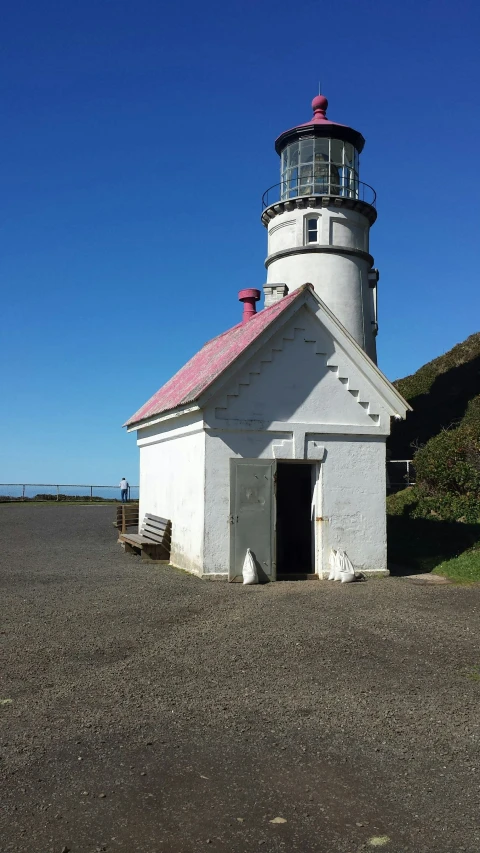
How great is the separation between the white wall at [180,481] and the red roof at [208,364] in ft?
1.50

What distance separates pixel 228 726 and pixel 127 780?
1.26 meters

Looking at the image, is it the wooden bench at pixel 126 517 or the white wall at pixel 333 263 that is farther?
the white wall at pixel 333 263

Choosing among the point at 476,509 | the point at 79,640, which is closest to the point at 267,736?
the point at 79,640

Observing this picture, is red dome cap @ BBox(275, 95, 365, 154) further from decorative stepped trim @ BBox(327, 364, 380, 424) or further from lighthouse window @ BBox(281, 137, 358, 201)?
decorative stepped trim @ BBox(327, 364, 380, 424)

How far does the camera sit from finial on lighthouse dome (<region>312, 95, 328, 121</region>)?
1130 inches

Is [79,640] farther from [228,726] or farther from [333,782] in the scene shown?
[333,782]

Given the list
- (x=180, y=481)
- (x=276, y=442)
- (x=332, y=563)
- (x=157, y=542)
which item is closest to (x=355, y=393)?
(x=276, y=442)

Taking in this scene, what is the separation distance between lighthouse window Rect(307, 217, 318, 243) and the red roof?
10848 mm

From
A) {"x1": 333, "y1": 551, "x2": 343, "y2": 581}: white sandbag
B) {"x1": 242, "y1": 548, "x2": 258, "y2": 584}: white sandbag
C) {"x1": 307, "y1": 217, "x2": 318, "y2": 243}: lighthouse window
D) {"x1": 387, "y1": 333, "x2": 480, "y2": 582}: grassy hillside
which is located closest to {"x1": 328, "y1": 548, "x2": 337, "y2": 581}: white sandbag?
{"x1": 333, "y1": 551, "x2": 343, "y2": 581}: white sandbag

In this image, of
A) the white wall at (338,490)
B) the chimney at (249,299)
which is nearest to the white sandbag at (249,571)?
the white wall at (338,490)

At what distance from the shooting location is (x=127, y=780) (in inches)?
187

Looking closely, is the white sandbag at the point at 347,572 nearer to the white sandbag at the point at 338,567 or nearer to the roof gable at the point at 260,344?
the white sandbag at the point at 338,567

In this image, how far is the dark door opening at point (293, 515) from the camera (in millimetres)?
16750

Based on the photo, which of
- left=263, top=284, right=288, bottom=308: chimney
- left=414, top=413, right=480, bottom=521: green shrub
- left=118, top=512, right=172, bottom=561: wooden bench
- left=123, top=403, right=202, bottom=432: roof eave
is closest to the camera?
left=123, top=403, right=202, bottom=432: roof eave
